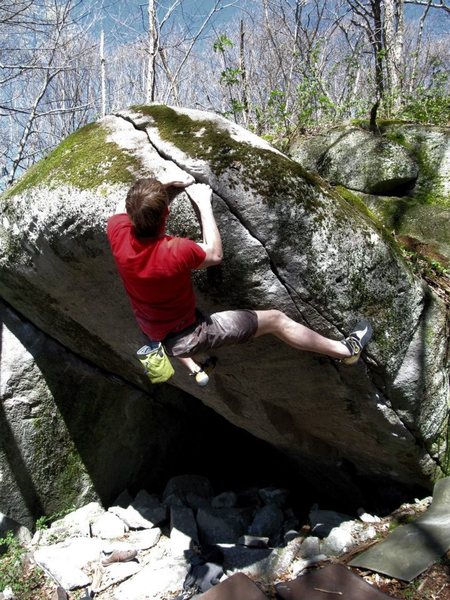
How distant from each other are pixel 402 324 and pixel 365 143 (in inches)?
142

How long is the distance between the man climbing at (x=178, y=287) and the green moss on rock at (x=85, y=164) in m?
0.40

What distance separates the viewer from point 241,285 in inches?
131

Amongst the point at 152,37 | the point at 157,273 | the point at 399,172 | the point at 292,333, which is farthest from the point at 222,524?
the point at 152,37

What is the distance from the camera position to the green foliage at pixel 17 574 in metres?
4.39

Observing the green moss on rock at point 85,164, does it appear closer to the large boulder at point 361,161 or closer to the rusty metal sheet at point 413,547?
the rusty metal sheet at point 413,547

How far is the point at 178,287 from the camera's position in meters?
3.01

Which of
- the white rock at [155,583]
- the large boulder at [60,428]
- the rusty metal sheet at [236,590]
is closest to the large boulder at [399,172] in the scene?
the large boulder at [60,428]

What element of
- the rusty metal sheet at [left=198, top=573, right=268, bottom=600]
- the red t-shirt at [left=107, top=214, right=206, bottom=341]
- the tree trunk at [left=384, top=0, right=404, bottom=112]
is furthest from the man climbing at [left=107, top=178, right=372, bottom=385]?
the tree trunk at [left=384, top=0, right=404, bottom=112]

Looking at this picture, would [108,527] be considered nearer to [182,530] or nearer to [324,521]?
[182,530]

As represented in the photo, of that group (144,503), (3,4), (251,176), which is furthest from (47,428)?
(3,4)

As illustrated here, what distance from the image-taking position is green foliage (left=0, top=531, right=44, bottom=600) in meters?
4.39

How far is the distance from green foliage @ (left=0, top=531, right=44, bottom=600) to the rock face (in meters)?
2.12

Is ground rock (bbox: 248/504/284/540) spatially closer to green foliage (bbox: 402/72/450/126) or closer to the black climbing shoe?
the black climbing shoe

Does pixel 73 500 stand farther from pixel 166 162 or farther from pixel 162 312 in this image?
pixel 166 162
